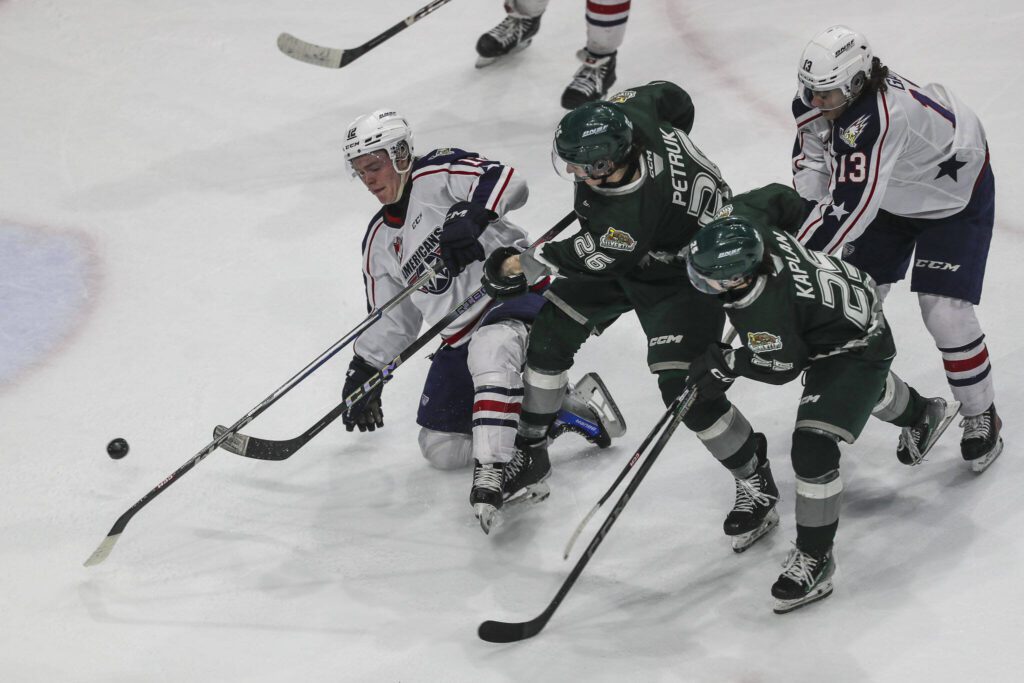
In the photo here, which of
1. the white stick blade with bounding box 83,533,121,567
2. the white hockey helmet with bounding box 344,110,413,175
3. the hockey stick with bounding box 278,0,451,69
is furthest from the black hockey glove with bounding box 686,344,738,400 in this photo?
the hockey stick with bounding box 278,0,451,69

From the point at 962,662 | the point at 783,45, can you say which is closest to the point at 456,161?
the point at 962,662

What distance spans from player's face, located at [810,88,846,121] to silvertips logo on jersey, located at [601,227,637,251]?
733 millimetres

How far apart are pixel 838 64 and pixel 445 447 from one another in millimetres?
1756

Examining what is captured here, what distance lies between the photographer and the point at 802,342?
10.2 feet

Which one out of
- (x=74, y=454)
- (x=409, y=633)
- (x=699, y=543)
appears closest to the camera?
(x=409, y=633)

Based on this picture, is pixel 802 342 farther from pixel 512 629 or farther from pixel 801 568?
pixel 512 629

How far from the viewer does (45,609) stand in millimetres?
3607

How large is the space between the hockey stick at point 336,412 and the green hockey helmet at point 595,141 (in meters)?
0.61

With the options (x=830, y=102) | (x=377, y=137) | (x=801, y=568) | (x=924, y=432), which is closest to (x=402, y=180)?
(x=377, y=137)

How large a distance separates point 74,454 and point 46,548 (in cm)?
47

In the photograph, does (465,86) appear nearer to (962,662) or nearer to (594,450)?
(594,450)

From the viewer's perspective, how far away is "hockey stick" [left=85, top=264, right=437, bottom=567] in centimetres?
373

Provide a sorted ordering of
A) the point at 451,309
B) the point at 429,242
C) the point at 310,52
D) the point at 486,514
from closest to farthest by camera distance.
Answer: the point at 486,514 < the point at 429,242 < the point at 451,309 < the point at 310,52

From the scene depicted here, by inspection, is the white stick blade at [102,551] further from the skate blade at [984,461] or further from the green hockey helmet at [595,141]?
the skate blade at [984,461]
